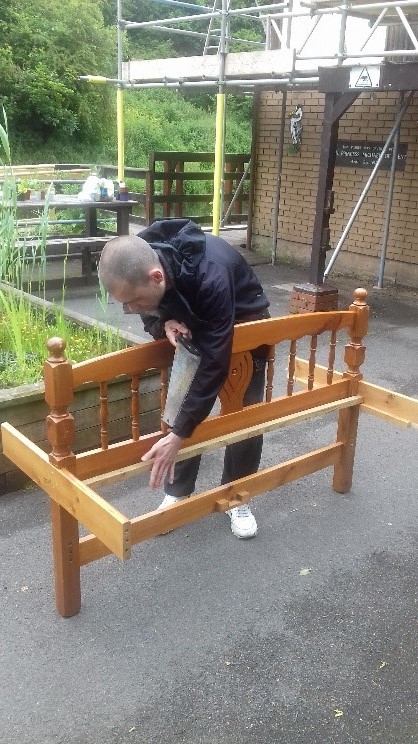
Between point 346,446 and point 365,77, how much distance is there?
424cm

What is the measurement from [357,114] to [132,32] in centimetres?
3043

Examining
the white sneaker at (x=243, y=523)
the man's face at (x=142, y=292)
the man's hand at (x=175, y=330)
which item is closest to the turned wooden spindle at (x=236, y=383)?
the man's hand at (x=175, y=330)

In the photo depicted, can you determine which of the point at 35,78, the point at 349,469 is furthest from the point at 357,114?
the point at 35,78

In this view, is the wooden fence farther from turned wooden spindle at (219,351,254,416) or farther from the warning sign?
turned wooden spindle at (219,351,254,416)

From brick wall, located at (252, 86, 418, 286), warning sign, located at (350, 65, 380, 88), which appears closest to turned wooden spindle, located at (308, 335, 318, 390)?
warning sign, located at (350, 65, 380, 88)

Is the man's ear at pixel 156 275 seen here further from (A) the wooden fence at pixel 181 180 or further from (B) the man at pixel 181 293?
(A) the wooden fence at pixel 181 180

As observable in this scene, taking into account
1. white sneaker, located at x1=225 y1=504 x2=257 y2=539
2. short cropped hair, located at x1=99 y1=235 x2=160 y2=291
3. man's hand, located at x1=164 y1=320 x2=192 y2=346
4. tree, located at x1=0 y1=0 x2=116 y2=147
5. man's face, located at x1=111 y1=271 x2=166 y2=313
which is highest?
tree, located at x1=0 y1=0 x2=116 y2=147

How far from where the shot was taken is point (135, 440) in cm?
277

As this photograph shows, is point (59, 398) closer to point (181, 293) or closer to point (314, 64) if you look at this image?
point (181, 293)

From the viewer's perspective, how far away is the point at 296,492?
387 centimetres

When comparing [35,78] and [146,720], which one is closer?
[146,720]

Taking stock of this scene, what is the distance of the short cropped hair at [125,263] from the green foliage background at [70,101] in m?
21.5

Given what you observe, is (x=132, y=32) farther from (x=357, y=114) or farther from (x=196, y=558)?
(x=196, y=558)

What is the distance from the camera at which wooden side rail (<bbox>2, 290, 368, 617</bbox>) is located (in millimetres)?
2406
